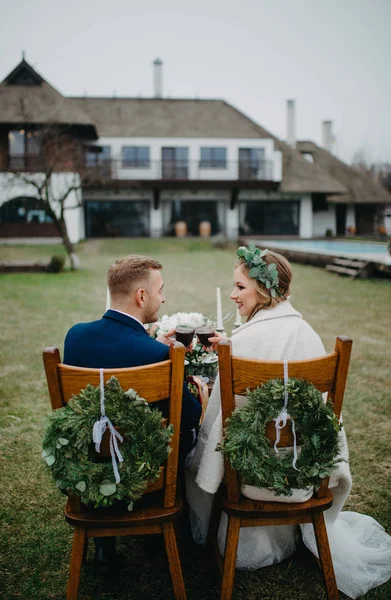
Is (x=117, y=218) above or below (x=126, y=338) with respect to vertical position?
above

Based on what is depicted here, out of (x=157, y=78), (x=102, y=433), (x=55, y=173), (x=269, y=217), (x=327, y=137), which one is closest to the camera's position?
(x=102, y=433)

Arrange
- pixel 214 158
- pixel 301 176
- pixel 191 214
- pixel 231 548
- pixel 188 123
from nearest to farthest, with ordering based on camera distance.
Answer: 1. pixel 231 548
2. pixel 214 158
3. pixel 191 214
4. pixel 188 123
5. pixel 301 176

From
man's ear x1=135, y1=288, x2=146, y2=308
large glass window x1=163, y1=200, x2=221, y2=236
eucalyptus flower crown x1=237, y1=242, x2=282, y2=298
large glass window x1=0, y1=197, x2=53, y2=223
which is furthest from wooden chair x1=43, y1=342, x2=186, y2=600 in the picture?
large glass window x1=163, y1=200, x2=221, y2=236

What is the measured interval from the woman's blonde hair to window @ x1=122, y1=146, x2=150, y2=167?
28.6 m

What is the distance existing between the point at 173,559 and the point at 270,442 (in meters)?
A: 0.68

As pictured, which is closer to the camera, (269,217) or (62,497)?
(62,497)

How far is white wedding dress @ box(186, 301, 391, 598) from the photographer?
2162 millimetres

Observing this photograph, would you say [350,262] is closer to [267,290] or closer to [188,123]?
[267,290]

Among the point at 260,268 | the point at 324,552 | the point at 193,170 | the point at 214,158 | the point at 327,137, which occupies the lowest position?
the point at 324,552

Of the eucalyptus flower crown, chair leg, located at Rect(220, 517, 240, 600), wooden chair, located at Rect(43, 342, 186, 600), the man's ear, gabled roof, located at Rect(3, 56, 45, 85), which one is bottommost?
chair leg, located at Rect(220, 517, 240, 600)

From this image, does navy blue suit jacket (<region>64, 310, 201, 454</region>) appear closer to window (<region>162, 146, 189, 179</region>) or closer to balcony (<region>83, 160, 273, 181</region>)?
balcony (<region>83, 160, 273, 181</region>)

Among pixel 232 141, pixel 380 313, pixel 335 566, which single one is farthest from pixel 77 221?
pixel 335 566

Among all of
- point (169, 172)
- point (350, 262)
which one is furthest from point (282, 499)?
point (169, 172)

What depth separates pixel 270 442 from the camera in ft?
6.24
